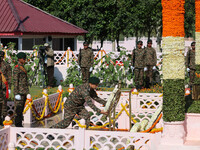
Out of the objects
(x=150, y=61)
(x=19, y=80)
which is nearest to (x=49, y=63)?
(x=150, y=61)

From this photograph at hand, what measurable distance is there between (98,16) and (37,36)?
34.9 ft

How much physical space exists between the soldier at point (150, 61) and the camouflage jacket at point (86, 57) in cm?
224

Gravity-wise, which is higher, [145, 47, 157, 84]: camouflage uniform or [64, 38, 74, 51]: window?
[64, 38, 74, 51]: window

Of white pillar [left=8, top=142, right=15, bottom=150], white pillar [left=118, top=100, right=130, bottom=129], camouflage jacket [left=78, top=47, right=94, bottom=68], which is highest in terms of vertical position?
camouflage jacket [left=78, top=47, right=94, bottom=68]

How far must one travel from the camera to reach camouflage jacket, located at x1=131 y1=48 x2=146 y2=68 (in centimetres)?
1773

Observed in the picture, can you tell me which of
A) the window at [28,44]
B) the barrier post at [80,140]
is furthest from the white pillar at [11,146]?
the window at [28,44]

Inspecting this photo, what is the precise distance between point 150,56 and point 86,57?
2596mm

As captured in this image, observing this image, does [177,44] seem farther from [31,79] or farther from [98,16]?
[98,16]

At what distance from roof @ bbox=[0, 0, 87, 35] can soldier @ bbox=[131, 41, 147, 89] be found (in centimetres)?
962

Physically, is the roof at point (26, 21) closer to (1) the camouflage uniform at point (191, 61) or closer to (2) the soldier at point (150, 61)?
(2) the soldier at point (150, 61)

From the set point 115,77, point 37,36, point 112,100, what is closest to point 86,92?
point 112,100

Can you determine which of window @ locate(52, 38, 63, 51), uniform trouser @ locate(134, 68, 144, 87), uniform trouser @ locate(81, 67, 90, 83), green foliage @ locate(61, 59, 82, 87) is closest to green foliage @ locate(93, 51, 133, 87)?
green foliage @ locate(61, 59, 82, 87)

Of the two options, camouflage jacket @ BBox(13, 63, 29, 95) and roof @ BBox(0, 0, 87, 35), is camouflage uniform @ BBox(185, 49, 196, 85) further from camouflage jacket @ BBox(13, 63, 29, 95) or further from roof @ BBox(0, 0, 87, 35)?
roof @ BBox(0, 0, 87, 35)

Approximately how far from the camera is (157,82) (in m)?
19.9
